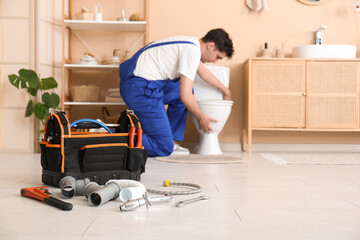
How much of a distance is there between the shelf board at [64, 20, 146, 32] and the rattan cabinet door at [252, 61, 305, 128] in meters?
1.17

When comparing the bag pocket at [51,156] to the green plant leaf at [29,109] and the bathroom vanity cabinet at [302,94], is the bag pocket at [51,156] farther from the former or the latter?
the bathroom vanity cabinet at [302,94]

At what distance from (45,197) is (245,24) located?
305 cm

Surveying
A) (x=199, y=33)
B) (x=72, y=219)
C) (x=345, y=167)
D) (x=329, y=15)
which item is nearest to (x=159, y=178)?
(x=72, y=219)

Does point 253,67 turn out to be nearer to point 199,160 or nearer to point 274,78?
point 274,78

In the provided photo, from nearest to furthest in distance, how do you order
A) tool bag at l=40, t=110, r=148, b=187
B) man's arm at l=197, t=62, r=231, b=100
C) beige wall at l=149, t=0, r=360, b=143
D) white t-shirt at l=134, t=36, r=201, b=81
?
1. tool bag at l=40, t=110, r=148, b=187
2. white t-shirt at l=134, t=36, r=201, b=81
3. man's arm at l=197, t=62, r=231, b=100
4. beige wall at l=149, t=0, r=360, b=143

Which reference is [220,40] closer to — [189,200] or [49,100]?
[49,100]

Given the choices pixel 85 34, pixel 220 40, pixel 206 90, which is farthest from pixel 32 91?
pixel 220 40

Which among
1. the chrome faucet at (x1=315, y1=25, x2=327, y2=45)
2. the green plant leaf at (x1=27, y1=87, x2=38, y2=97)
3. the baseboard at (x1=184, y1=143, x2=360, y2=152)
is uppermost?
the chrome faucet at (x1=315, y1=25, x2=327, y2=45)

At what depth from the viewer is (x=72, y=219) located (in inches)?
46.1

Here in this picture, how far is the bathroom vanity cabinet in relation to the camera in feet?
11.7

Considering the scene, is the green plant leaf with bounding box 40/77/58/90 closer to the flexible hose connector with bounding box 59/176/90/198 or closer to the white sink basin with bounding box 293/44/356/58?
the flexible hose connector with bounding box 59/176/90/198

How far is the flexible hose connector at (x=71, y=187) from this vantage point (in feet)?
4.72

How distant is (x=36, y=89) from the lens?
327cm

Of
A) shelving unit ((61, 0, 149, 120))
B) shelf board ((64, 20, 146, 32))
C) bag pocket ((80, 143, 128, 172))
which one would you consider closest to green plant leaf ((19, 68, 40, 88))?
shelving unit ((61, 0, 149, 120))
